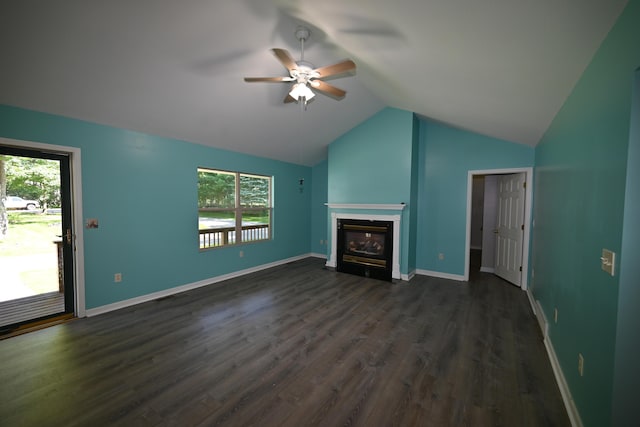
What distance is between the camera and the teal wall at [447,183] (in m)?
4.61

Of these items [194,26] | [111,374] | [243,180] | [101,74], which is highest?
[194,26]

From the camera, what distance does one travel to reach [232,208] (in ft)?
16.5

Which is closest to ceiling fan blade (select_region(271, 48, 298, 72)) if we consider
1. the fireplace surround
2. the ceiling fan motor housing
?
the ceiling fan motor housing

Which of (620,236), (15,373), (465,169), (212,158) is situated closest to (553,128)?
(465,169)

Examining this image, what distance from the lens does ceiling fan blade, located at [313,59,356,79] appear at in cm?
231

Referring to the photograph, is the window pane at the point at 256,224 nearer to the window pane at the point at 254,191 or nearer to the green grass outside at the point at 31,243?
the window pane at the point at 254,191

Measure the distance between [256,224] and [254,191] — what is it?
731 mm

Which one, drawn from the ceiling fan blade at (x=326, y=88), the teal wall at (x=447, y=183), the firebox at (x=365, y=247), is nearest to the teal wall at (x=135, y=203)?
the firebox at (x=365, y=247)

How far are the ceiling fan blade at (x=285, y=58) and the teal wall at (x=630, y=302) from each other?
6.93ft

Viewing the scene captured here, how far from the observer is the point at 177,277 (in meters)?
4.07

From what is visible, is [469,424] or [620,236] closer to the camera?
[620,236]

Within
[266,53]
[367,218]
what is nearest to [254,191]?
[367,218]

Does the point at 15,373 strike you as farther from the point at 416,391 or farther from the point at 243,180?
the point at 243,180

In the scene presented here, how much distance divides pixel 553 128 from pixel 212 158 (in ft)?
15.5
